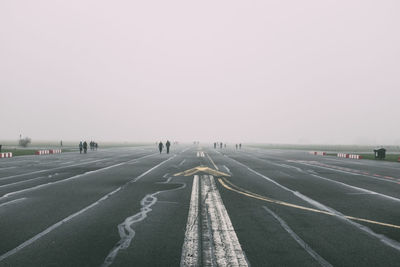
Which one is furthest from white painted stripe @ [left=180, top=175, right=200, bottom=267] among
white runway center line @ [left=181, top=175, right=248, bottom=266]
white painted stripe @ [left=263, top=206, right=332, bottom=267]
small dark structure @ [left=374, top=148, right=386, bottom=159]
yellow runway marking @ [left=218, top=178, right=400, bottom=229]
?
small dark structure @ [left=374, top=148, right=386, bottom=159]

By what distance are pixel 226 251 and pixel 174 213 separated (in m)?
2.85

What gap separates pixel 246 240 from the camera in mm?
5230

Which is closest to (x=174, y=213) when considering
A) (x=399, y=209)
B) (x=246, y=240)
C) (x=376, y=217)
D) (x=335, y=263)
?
(x=246, y=240)

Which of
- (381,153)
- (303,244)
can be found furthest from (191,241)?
(381,153)

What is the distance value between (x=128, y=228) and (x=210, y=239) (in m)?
1.88

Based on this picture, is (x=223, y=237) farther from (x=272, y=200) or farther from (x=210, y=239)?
(x=272, y=200)

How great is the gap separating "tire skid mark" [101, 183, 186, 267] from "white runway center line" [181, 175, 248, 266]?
1.09 metres

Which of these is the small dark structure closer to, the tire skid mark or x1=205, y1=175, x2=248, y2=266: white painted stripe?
x1=205, y1=175, x2=248, y2=266: white painted stripe

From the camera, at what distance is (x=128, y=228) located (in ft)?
19.6

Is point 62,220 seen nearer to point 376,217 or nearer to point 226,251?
point 226,251

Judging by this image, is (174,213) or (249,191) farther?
(249,191)

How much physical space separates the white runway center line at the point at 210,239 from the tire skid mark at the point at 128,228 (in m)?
1.09

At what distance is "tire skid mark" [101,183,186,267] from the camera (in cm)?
450

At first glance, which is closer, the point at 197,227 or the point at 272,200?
the point at 197,227
